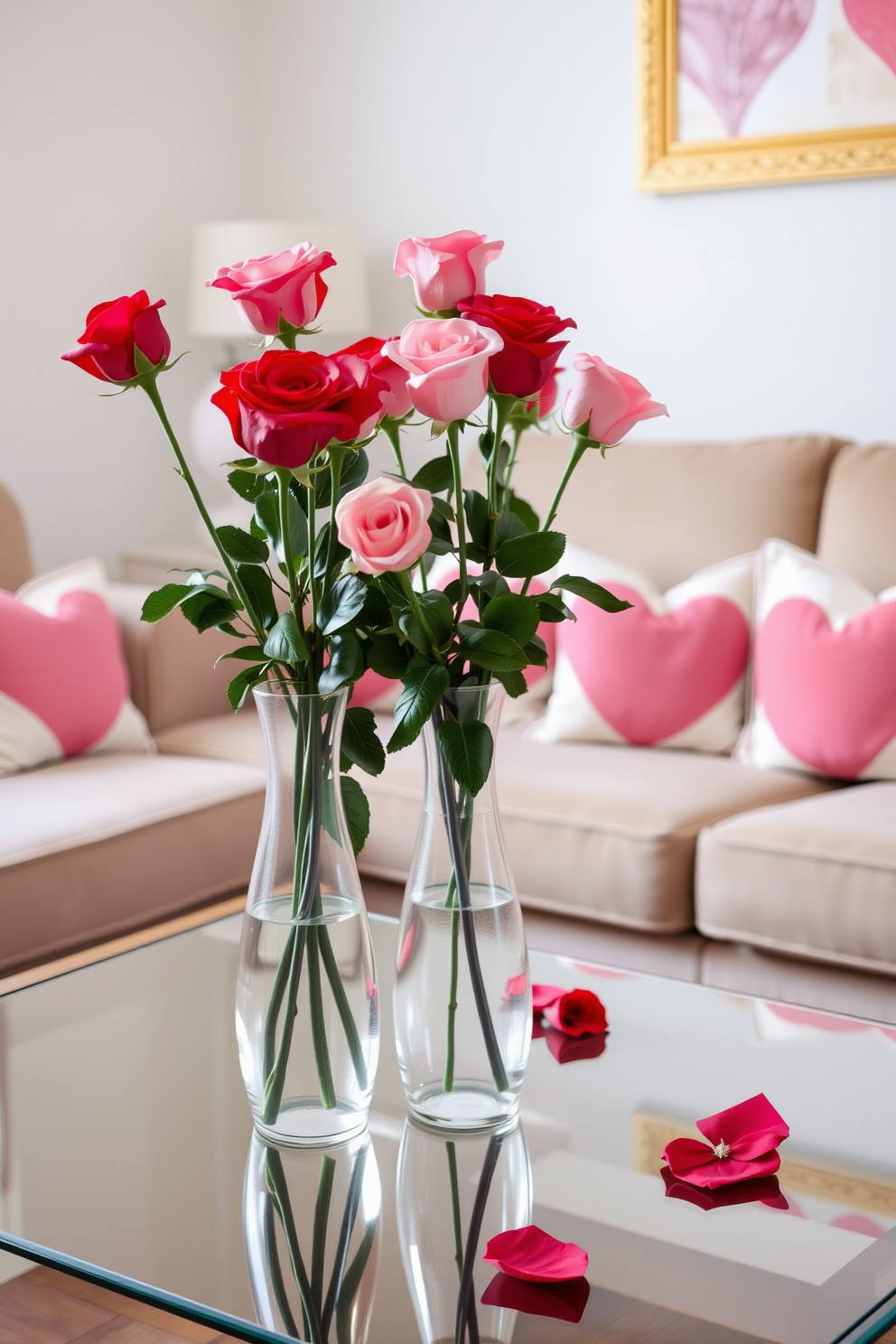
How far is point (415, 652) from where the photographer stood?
3.20 feet

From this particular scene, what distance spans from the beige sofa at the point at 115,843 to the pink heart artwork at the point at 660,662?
23.1 inches

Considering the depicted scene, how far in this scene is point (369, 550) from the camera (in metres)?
0.83

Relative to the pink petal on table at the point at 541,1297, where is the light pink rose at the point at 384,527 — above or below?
above

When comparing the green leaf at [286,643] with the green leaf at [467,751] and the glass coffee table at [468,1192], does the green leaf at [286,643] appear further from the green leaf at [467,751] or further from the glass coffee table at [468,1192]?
the glass coffee table at [468,1192]

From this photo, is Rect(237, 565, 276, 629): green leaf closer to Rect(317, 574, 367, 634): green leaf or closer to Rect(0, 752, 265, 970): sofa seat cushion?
Rect(317, 574, 367, 634): green leaf

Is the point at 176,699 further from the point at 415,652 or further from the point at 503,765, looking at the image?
the point at 415,652

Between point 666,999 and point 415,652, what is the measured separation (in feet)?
2.02

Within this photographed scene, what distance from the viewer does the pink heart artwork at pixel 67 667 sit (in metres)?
2.25

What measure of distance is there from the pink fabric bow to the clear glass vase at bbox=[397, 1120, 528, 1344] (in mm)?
119

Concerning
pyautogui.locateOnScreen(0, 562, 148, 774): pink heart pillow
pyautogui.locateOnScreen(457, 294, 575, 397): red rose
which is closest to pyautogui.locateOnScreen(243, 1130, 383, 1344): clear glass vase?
pyautogui.locateOnScreen(457, 294, 575, 397): red rose

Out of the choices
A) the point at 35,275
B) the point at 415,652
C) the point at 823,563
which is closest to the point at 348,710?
the point at 415,652

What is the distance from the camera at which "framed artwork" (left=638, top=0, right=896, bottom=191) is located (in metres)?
2.77

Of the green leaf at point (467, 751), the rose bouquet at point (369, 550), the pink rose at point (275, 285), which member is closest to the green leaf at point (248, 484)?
the rose bouquet at point (369, 550)

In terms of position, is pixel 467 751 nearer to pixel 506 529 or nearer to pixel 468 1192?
pixel 506 529
